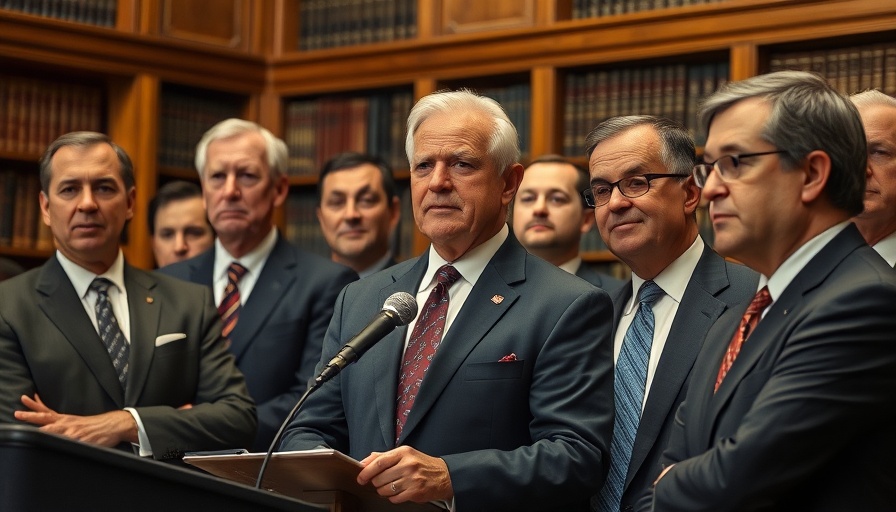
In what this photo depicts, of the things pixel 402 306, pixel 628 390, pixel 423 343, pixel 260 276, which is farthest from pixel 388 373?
pixel 260 276

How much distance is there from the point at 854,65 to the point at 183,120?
3432 mm

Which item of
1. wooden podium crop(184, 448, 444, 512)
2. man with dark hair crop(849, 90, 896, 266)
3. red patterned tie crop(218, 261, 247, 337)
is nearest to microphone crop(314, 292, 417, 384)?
wooden podium crop(184, 448, 444, 512)

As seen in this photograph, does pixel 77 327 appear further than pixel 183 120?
No

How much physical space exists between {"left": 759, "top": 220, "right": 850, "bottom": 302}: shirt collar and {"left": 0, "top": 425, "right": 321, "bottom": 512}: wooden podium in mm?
981

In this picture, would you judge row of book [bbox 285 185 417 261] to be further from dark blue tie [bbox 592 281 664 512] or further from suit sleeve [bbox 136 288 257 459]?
dark blue tie [bbox 592 281 664 512]

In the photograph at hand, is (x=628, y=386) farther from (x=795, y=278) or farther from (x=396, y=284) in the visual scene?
(x=795, y=278)

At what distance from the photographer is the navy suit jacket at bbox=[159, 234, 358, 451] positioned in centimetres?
475

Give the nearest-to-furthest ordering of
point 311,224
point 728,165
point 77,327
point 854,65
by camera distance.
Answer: point 728,165, point 77,327, point 854,65, point 311,224

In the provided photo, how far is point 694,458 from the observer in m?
2.37

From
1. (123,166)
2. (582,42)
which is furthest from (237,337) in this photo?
(582,42)

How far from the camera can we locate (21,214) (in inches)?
253

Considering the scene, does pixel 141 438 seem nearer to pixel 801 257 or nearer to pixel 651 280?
pixel 651 280

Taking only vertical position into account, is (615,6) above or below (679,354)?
above

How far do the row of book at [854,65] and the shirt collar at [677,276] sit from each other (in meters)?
2.00
